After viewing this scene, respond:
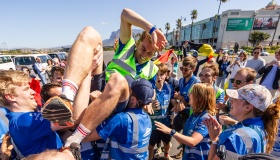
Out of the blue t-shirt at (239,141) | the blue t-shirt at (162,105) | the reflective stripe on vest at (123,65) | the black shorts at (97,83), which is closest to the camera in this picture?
the blue t-shirt at (239,141)

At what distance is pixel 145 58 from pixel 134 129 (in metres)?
1.07

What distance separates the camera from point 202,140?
223 cm

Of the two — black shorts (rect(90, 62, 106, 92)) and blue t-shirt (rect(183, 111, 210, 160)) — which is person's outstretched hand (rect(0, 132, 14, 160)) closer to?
black shorts (rect(90, 62, 106, 92))

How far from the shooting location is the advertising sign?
68250 mm

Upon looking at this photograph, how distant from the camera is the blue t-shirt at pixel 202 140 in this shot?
214cm

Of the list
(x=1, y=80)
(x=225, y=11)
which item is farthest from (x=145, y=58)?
(x=225, y=11)

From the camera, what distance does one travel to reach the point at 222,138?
164 centimetres

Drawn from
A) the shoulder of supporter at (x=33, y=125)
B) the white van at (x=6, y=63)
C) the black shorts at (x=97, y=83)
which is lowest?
the white van at (x=6, y=63)

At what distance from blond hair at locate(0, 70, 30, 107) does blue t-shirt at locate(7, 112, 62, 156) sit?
187mm

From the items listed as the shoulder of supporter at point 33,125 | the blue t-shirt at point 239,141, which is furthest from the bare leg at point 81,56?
the blue t-shirt at point 239,141

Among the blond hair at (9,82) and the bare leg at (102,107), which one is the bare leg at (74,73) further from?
the blond hair at (9,82)

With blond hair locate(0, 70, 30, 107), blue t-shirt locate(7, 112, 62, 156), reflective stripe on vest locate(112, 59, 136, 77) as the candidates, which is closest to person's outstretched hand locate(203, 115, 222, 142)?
reflective stripe on vest locate(112, 59, 136, 77)

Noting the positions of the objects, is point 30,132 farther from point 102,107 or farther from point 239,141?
point 239,141

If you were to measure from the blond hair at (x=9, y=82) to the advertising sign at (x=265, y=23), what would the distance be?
8557 cm
